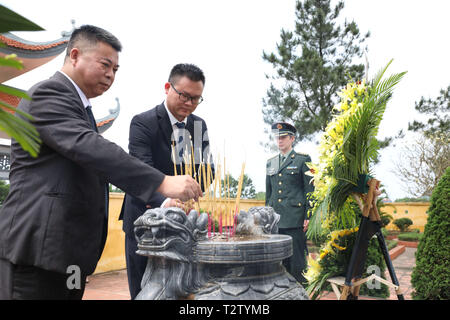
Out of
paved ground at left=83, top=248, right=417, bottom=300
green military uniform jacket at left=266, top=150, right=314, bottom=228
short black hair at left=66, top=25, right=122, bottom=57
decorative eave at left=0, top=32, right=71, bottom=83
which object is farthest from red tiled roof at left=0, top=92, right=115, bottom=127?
short black hair at left=66, top=25, right=122, bottom=57

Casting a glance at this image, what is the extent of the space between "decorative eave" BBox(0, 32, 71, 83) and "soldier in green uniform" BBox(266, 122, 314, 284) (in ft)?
18.5

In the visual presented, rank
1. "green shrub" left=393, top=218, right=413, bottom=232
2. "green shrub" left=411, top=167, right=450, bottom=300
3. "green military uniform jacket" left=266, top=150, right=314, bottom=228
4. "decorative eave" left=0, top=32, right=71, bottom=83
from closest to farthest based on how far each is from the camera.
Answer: "green shrub" left=411, top=167, right=450, bottom=300 → "green military uniform jacket" left=266, top=150, right=314, bottom=228 → "decorative eave" left=0, top=32, right=71, bottom=83 → "green shrub" left=393, top=218, right=413, bottom=232

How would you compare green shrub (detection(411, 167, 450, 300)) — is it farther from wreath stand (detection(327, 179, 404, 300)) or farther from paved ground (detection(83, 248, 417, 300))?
wreath stand (detection(327, 179, 404, 300))

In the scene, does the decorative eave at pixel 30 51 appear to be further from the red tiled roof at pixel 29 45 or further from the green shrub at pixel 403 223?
the green shrub at pixel 403 223

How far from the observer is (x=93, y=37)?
1.53 m

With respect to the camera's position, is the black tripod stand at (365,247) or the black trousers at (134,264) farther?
the black tripod stand at (365,247)

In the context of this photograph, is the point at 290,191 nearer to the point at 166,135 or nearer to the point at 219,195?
the point at 166,135

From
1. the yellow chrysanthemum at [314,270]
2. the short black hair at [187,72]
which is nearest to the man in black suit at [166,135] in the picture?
the short black hair at [187,72]

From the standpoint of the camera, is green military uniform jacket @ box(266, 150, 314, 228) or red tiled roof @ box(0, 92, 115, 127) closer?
green military uniform jacket @ box(266, 150, 314, 228)

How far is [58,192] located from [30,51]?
24.6 feet

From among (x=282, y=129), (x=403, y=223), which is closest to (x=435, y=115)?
(x=403, y=223)

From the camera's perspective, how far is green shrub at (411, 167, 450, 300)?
3.05 metres

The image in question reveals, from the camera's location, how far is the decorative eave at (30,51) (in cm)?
718

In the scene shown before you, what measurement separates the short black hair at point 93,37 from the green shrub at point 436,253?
3094mm
